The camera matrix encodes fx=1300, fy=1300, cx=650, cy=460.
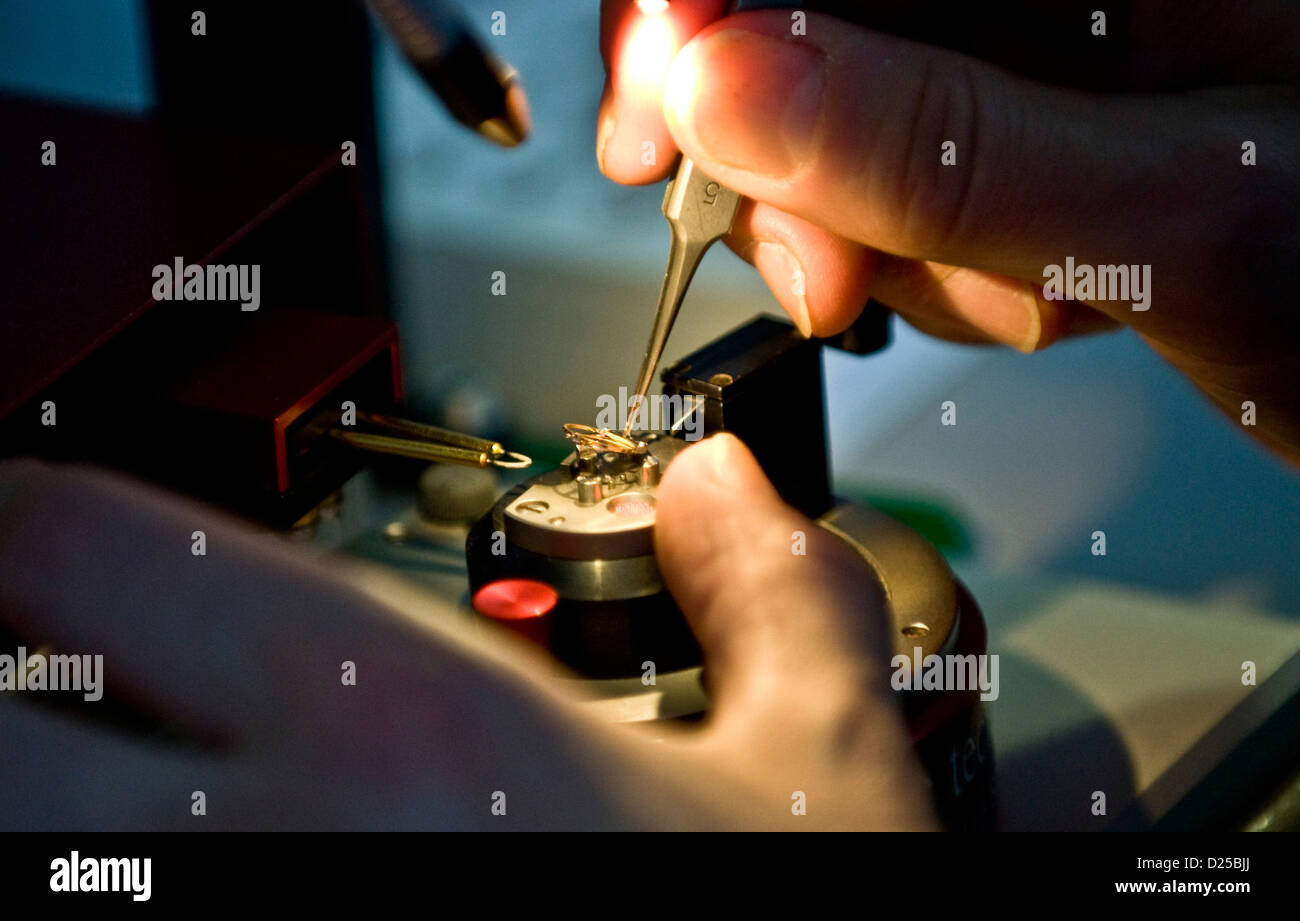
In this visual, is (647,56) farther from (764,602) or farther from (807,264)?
(764,602)

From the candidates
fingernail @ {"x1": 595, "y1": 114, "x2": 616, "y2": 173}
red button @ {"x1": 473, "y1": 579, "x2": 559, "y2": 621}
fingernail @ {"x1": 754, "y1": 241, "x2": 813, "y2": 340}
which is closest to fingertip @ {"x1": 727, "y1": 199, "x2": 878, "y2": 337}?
fingernail @ {"x1": 754, "y1": 241, "x2": 813, "y2": 340}

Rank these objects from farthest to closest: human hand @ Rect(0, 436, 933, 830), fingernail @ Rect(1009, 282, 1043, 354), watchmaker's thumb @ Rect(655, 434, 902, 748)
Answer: fingernail @ Rect(1009, 282, 1043, 354), watchmaker's thumb @ Rect(655, 434, 902, 748), human hand @ Rect(0, 436, 933, 830)

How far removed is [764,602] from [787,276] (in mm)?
303

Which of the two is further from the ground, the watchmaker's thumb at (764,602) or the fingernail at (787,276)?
the fingernail at (787,276)

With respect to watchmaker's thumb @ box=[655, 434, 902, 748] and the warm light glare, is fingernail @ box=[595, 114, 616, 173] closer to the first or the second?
the warm light glare

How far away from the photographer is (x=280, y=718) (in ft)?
1.28

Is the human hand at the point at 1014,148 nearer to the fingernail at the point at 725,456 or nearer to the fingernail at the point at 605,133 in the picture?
the fingernail at the point at 605,133

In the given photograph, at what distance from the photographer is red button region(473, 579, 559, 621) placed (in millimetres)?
529

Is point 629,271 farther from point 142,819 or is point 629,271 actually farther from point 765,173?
point 142,819

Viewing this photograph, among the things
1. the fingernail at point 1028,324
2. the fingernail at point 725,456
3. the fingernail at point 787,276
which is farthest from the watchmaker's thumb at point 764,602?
the fingernail at point 1028,324

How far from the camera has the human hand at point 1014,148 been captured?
629 millimetres

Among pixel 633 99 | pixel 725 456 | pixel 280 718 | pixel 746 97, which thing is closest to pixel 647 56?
pixel 633 99

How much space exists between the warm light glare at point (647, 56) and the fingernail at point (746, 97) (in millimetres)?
63

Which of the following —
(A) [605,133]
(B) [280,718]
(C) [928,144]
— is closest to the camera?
(B) [280,718]
